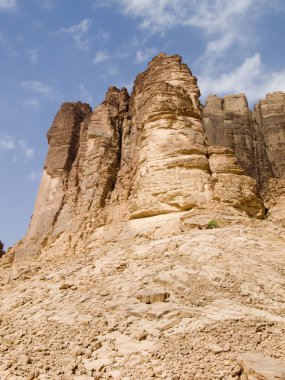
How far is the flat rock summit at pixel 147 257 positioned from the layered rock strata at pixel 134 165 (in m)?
0.09

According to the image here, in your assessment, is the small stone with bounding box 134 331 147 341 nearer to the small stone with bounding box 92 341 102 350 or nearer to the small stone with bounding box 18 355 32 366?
the small stone with bounding box 92 341 102 350

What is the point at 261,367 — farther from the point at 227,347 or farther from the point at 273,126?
the point at 273,126

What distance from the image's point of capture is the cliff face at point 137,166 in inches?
778

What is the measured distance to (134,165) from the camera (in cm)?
2519

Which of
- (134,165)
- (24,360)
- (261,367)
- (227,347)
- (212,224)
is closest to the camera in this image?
(261,367)

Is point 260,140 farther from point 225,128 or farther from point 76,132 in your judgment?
point 76,132

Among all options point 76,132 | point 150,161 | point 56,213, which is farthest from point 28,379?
point 76,132

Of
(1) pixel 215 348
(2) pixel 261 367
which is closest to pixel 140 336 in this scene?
(1) pixel 215 348

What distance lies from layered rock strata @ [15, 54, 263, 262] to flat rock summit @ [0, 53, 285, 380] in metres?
0.09

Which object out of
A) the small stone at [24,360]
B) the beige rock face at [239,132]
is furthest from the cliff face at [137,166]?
the small stone at [24,360]

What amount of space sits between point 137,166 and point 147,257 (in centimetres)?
992

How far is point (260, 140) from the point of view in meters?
41.7

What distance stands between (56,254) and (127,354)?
51.0 ft

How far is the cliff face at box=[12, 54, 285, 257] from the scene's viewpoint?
19.8 meters
